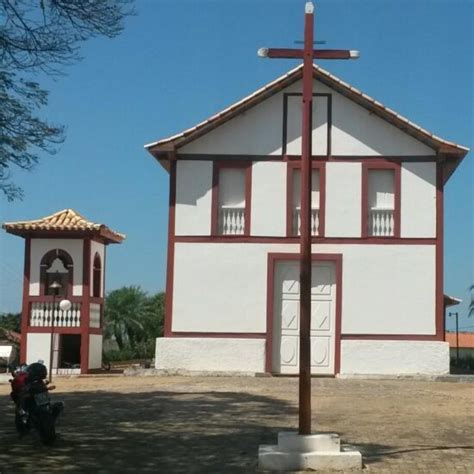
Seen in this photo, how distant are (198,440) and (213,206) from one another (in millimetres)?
12994

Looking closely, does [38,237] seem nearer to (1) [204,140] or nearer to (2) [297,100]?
(1) [204,140]

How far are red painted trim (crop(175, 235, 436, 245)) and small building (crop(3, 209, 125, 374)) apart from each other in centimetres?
468

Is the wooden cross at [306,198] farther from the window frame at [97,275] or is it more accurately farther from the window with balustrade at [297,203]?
the window frame at [97,275]

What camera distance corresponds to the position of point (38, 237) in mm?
28016

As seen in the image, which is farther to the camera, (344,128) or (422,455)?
(344,128)

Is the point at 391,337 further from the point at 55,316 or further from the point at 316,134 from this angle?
the point at 55,316

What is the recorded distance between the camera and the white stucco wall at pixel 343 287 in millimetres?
23953

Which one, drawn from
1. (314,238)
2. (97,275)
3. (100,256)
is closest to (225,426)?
(314,238)

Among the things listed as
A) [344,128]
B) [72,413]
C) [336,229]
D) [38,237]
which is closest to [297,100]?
[344,128]

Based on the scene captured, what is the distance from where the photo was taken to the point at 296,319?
24000 mm

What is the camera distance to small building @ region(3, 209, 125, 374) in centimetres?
2770

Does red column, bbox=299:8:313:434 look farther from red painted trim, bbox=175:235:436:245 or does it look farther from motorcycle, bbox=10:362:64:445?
red painted trim, bbox=175:235:436:245

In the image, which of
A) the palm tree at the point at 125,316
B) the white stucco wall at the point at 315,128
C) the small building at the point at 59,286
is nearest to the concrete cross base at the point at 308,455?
the white stucco wall at the point at 315,128

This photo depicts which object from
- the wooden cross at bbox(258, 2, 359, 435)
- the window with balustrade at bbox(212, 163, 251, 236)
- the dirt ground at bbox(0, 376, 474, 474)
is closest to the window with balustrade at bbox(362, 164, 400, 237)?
the window with balustrade at bbox(212, 163, 251, 236)
